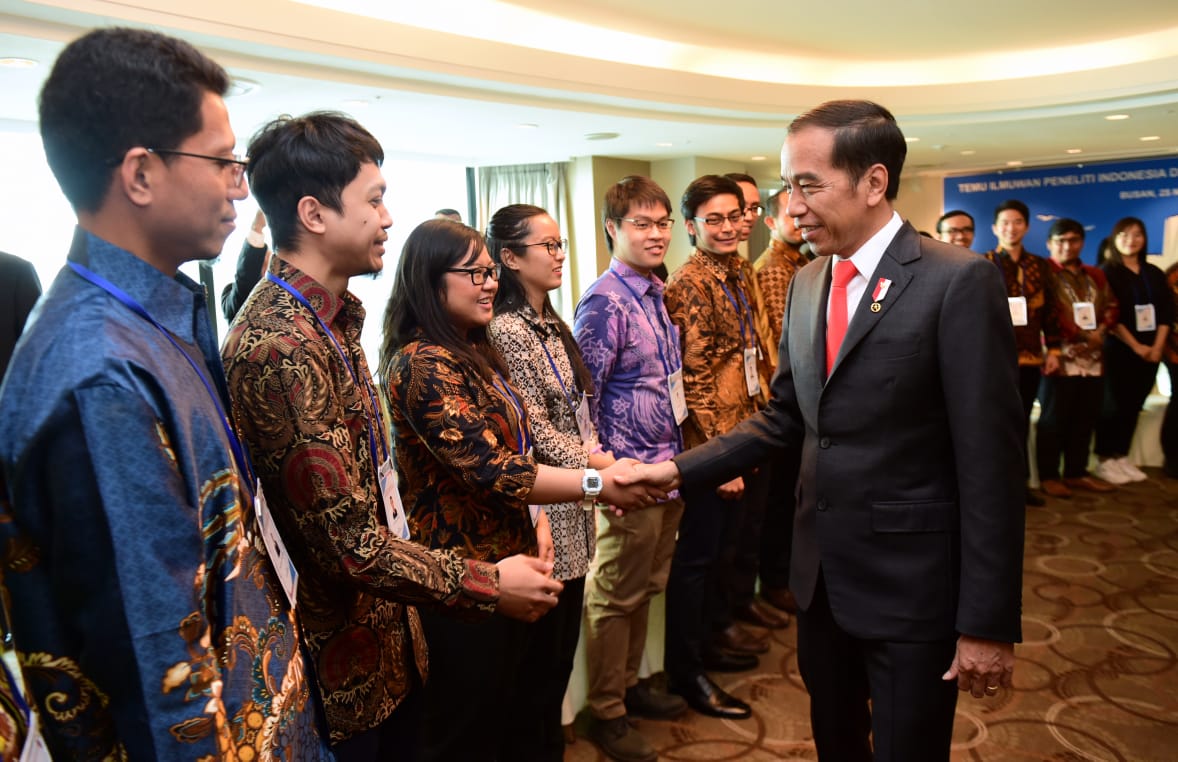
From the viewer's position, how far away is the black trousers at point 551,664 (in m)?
2.01

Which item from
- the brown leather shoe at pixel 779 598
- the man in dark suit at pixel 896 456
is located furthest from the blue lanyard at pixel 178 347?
the brown leather shoe at pixel 779 598

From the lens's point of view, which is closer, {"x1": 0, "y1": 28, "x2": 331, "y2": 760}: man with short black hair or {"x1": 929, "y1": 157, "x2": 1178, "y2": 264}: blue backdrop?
{"x1": 0, "y1": 28, "x2": 331, "y2": 760}: man with short black hair

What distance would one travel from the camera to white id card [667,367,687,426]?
2611 mm

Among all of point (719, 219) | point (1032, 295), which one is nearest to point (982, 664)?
point (719, 219)

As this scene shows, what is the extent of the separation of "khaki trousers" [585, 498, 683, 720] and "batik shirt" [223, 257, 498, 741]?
111cm

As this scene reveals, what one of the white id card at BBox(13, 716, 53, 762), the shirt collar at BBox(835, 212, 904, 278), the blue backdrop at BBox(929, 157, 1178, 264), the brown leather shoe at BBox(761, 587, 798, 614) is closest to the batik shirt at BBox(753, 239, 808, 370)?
the brown leather shoe at BBox(761, 587, 798, 614)

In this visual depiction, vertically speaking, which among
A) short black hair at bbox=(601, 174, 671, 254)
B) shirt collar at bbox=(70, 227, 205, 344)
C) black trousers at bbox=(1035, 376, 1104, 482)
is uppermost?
short black hair at bbox=(601, 174, 671, 254)

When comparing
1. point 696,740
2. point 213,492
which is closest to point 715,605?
point 696,740

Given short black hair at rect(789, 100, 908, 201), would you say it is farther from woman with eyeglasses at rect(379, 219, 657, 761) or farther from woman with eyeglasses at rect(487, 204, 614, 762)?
woman with eyeglasses at rect(487, 204, 614, 762)

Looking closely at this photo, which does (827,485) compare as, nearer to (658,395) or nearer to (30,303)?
(658,395)

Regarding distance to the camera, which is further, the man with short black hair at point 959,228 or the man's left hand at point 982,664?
the man with short black hair at point 959,228

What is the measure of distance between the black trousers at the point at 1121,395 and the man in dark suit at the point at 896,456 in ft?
16.2

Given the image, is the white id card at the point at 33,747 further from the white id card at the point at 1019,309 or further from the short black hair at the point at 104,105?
the white id card at the point at 1019,309

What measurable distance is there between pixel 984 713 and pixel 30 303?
3.06 m
